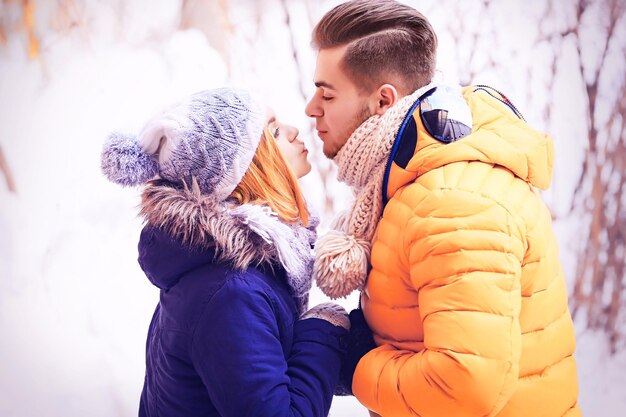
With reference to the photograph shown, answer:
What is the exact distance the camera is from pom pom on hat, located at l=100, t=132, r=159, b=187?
1302 mm

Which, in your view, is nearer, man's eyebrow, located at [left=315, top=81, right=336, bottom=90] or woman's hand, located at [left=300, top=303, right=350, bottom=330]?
woman's hand, located at [left=300, top=303, right=350, bottom=330]

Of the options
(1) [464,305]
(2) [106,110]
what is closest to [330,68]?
(1) [464,305]

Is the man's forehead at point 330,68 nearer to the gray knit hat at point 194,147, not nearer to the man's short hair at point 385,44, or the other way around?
the man's short hair at point 385,44

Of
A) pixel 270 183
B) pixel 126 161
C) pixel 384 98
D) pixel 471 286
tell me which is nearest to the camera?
pixel 471 286

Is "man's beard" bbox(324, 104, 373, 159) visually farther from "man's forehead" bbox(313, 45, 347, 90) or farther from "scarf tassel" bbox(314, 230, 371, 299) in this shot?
"scarf tassel" bbox(314, 230, 371, 299)

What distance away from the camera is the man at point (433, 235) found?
46.2 inches

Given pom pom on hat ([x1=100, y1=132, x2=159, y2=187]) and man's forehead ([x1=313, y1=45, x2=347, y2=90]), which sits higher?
man's forehead ([x1=313, y1=45, x2=347, y2=90])

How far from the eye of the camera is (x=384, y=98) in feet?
4.99

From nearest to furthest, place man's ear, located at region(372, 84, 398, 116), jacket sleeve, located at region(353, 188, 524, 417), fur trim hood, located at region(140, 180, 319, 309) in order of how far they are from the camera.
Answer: jacket sleeve, located at region(353, 188, 524, 417), fur trim hood, located at region(140, 180, 319, 309), man's ear, located at region(372, 84, 398, 116)

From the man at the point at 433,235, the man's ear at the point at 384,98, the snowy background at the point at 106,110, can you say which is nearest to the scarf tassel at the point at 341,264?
the man at the point at 433,235

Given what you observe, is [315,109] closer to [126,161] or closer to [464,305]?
[126,161]

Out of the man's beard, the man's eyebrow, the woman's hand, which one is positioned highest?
→ the man's eyebrow

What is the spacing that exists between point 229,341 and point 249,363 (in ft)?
0.18

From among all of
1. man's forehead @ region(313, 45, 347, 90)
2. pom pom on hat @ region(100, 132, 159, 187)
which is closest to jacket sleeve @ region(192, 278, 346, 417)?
pom pom on hat @ region(100, 132, 159, 187)
